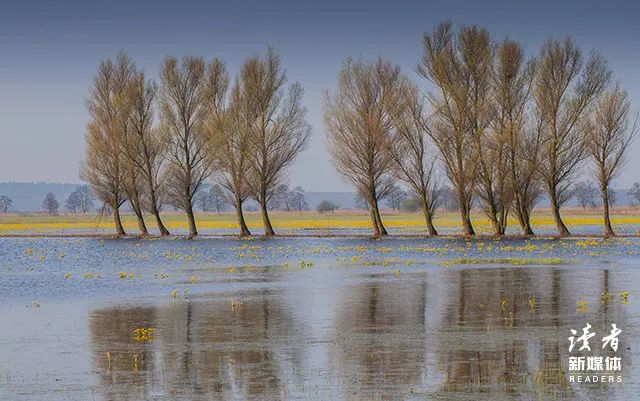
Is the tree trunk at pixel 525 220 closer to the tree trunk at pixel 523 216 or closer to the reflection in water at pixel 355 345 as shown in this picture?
the tree trunk at pixel 523 216

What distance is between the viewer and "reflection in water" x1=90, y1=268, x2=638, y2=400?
1402 cm

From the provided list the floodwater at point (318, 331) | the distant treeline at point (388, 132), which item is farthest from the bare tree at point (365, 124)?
Result: the floodwater at point (318, 331)

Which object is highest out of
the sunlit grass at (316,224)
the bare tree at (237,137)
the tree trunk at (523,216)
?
the bare tree at (237,137)

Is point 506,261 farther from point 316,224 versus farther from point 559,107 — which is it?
point 316,224

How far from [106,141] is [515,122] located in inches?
1365

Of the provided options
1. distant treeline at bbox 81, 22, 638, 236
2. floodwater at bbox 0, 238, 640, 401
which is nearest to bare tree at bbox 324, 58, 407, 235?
distant treeline at bbox 81, 22, 638, 236

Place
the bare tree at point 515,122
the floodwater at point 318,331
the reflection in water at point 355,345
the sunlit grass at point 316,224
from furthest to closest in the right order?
the sunlit grass at point 316,224, the bare tree at point 515,122, the floodwater at point 318,331, the reflection in water at point 355,345

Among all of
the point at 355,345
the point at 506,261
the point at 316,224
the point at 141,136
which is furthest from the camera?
the point at 316,224

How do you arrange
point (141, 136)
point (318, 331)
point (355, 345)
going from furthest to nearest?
point (141, 136) → point (318, 331) → point (355, 345)

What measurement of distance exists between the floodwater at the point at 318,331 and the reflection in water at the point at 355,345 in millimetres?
39

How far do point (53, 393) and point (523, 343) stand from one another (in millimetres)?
8204

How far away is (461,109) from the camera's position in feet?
227

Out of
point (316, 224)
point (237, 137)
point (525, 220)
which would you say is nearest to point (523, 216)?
point (525, 220)

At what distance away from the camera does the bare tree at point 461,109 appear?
69125mm
